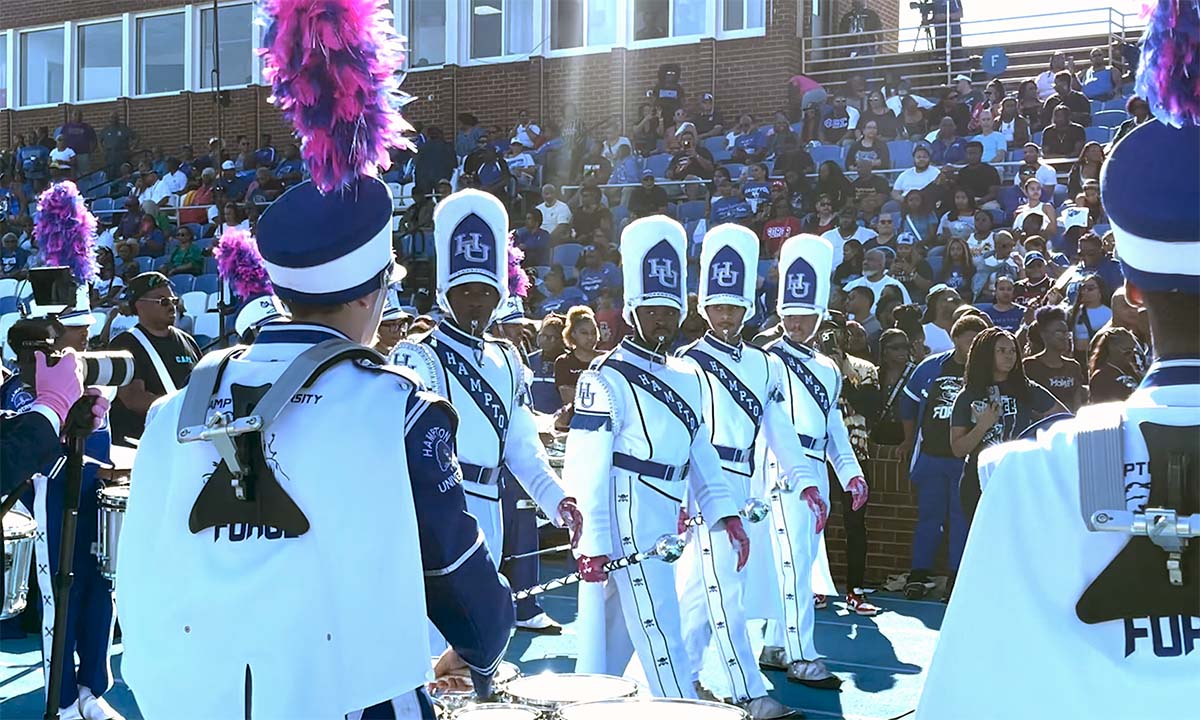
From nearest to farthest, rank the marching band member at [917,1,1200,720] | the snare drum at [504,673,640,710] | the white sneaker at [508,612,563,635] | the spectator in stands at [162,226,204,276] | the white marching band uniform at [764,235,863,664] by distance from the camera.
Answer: the marching band member at [917,1,1200,720], the snare drum at [504,673,640,710], the white marching band uniform at [764,235,863,664], the white sneaker at [508,612,563,635], the spectator in stands at [162,226,204,276]

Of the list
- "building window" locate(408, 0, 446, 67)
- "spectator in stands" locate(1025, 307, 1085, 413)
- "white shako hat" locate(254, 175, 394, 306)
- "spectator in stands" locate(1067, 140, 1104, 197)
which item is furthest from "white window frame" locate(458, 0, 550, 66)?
"white shako hat" locate(254, 175, 394, 306)

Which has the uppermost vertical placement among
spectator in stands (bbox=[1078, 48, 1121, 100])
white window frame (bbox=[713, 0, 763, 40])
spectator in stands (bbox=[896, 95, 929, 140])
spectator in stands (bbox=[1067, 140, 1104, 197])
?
white window frame (bbox=[713, 0, 763, 40])

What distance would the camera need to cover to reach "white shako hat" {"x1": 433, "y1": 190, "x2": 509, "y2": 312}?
6.46 metres

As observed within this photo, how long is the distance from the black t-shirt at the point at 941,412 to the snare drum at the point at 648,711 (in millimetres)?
6585

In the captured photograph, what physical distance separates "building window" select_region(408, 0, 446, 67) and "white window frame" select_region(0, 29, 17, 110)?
9.51 metres

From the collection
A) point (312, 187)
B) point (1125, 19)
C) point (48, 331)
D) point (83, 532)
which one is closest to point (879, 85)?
point (1125, 19)

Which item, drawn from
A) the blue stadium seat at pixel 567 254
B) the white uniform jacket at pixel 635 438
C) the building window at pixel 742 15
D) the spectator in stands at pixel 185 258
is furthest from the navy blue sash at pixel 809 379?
the building window at pixel 742 15

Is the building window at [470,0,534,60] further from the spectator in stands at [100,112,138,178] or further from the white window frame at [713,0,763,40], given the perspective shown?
the spectator in stands at [100,112,138,178]

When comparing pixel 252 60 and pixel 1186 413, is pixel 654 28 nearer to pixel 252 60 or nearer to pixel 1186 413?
pixel 252 60

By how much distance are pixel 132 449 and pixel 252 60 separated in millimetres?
21387

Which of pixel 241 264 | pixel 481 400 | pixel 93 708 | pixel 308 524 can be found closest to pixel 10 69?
pixel 241 264

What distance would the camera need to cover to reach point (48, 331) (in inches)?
199

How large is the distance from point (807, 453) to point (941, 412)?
7.09 ft

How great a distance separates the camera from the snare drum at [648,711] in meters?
4.17
